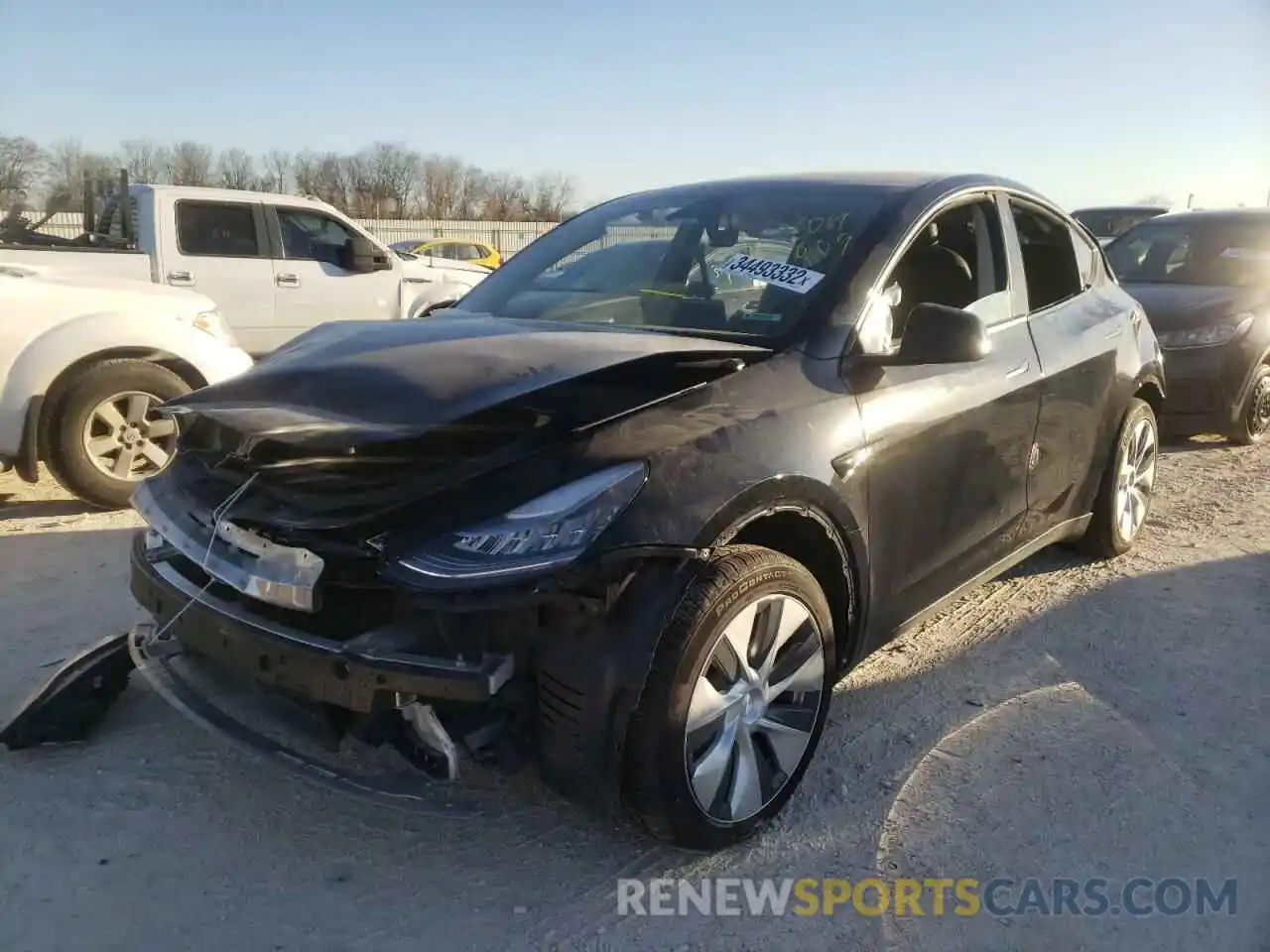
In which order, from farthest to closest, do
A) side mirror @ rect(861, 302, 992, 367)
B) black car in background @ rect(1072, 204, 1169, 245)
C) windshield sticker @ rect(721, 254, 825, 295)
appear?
black car in background @ rect(1072, 204, 1169, 245)
windshield sticker @ rect(721, 254, 825, 295)
side mirror @ rect(861, 302, 992, 367)

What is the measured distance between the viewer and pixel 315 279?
9438 mm

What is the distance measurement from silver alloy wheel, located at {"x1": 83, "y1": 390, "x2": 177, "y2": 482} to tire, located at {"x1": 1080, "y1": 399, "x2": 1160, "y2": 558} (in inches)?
188

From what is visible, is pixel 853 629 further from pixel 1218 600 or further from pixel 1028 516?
pixel 1218 600

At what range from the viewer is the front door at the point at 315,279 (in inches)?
365

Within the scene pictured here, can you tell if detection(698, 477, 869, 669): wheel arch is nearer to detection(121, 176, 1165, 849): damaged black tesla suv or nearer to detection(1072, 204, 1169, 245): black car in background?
detection(121, 176, 1165, 849): damaged black tesla suv

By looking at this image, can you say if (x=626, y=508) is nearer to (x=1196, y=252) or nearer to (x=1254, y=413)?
(x=1254, y=413)

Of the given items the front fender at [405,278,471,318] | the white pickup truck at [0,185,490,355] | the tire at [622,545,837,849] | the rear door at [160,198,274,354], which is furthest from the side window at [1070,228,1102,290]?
the rear door at [160,198,274,354]

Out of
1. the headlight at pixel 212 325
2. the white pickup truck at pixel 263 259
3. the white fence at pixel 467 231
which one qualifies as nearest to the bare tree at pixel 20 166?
the white pickup truck at pixel 263 259

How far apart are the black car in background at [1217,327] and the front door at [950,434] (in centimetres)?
428

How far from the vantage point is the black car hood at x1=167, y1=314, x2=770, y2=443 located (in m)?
2.40

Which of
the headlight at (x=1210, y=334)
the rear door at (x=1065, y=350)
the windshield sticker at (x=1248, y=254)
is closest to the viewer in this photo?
the rear door at (x=1065, y=350)

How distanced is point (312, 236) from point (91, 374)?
4530mm

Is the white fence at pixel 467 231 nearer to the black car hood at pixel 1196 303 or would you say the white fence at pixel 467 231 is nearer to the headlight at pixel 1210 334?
the black car hood at pixel 1196 303

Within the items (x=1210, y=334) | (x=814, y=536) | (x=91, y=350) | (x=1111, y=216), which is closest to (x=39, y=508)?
(x=91, y=350)
